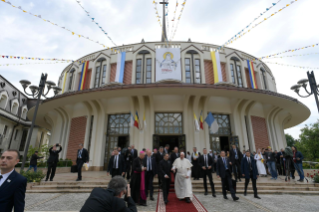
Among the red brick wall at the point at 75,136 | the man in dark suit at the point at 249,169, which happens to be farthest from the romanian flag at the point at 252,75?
the red brick wall at the point at 75,136

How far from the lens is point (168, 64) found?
14.6 m

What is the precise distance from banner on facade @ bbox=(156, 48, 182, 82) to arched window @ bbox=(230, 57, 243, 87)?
528 cm

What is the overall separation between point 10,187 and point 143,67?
47.4ft

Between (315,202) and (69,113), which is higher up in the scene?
A: (69,113)

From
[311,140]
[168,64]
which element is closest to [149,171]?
[168,64]

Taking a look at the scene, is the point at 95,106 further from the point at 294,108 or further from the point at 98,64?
the point at 294,108

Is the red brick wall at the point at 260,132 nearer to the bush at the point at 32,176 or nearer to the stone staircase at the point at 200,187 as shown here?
the stone staircase at the point at 200,187

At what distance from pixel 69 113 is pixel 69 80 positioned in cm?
451

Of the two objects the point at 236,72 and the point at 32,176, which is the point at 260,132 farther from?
the point at 32,176

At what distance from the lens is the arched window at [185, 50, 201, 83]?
602 inches

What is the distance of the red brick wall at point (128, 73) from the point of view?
15859mm

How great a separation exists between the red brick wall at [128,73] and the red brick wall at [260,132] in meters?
11.0

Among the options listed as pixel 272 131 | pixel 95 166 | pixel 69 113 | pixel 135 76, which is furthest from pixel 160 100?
pixel 272 131

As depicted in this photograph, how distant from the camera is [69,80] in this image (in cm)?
1880
